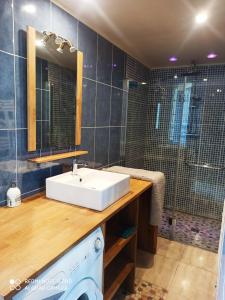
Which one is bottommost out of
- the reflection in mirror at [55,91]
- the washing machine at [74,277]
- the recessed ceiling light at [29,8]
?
the washing machine at [74,277]

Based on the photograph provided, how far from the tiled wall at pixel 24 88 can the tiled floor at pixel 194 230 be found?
1.24 metres

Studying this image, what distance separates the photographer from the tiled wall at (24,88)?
50.7 inches

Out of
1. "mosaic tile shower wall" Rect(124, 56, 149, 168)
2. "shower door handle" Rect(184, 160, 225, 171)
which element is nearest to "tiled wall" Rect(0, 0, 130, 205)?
"mosaic tile shower wall" Rect(124, 56, 149, 168)

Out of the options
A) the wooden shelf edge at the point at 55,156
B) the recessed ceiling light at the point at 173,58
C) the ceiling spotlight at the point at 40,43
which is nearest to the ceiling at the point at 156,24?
the recessed ceiling light at the point at 173,58

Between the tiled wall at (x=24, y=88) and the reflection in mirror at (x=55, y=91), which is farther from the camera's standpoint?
the reflection in mirror at (x=55, y=91)

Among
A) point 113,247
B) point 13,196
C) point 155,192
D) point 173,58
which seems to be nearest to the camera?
point 13,196

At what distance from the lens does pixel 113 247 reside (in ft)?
5.18

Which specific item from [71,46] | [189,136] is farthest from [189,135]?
[71,46]

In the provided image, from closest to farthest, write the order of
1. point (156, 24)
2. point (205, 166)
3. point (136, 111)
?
point (156, 24), point (136, 111), point (205, 166)

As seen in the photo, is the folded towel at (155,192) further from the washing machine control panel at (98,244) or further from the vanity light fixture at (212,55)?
the vanity light fixture at (212,55)

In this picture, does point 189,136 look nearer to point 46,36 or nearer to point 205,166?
point 205,166

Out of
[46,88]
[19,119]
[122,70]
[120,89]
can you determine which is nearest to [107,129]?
[120,89]

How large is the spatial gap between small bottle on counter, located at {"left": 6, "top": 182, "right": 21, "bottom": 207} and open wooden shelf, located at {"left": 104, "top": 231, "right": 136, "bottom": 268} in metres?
0.68

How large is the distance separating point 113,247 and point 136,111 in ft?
6.38
